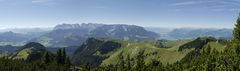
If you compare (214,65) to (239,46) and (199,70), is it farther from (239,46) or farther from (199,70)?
(239,46)

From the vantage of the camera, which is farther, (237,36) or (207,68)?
(237,36)

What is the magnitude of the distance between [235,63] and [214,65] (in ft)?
55.7

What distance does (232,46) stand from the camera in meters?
155

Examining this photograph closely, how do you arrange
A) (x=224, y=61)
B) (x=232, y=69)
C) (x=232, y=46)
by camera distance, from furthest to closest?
(x=232, y=46)
(x=224, y=61)
(x=232, y=69)

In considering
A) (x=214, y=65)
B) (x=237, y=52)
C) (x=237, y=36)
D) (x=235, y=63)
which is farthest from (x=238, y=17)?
(x=235, y=63)

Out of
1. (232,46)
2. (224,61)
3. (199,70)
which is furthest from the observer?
(232,46)

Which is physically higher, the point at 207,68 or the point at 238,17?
the point at 238,17

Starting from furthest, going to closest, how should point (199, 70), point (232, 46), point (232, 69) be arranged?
point (232, 46) → point (199, 70) → point (232, 69)

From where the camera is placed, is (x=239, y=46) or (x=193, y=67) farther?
(x=193, y=67)

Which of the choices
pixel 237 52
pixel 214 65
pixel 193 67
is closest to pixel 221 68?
pixel 214 65

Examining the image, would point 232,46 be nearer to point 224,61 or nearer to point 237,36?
point 237,36

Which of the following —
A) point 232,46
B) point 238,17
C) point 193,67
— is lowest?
point 193,67

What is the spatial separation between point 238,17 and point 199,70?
36.5 meters

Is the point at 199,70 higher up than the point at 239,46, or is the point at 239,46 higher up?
the point at 239,46
